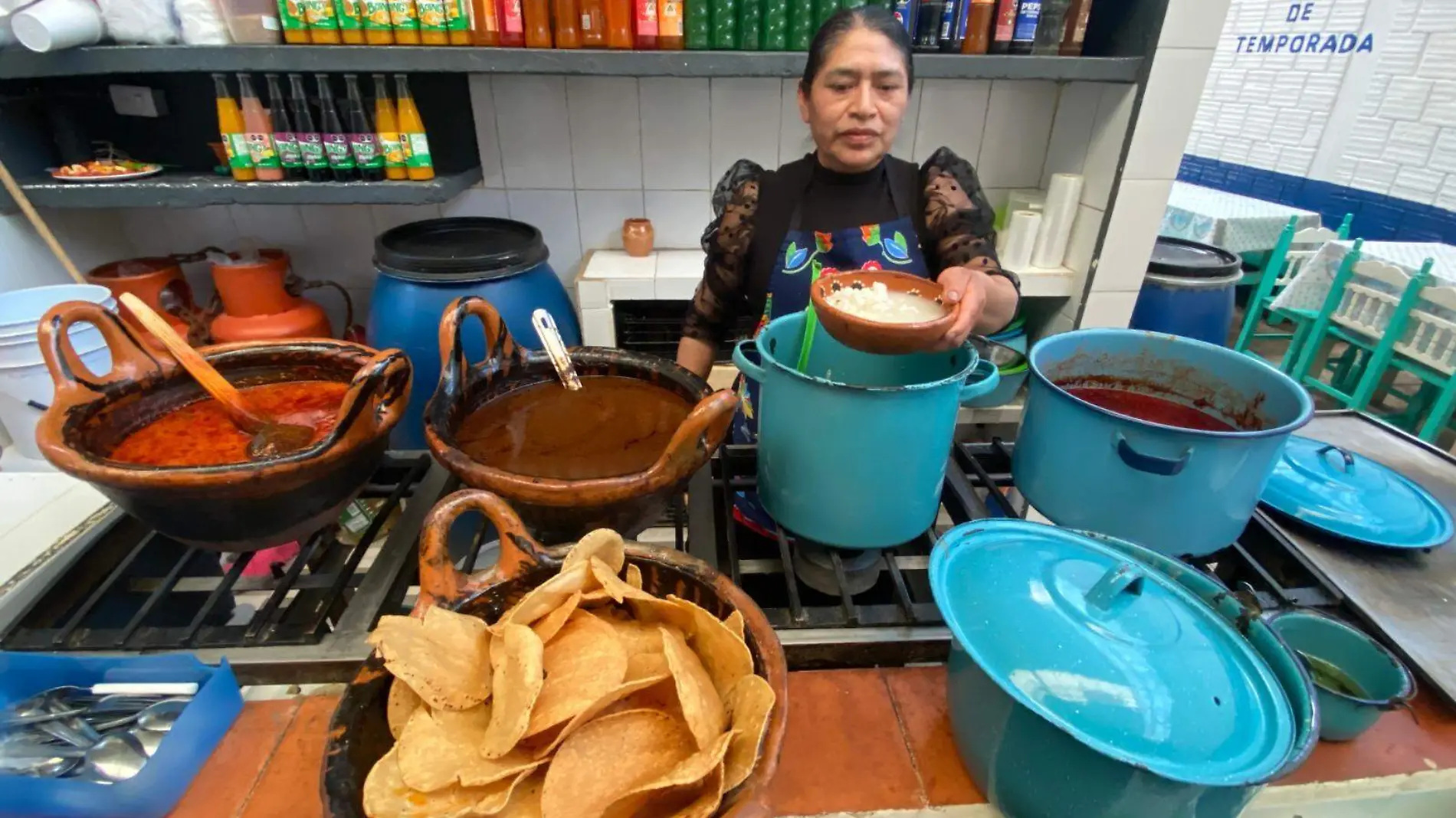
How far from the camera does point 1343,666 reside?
0.80m

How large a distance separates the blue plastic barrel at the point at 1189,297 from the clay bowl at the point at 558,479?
6.98ft

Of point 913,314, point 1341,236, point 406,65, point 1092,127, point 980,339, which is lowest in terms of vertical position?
point 1341,236

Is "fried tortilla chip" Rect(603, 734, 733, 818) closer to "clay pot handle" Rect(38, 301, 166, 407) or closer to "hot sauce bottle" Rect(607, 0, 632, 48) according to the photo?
"clay pot handle" Rect(38, 301, 166, 407)

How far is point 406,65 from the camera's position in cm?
182

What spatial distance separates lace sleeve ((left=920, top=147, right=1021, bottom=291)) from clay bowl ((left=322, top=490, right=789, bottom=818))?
0.92m

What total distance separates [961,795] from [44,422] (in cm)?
113

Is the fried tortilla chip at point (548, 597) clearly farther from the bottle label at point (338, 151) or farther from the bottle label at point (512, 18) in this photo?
the bottle label at point (338, 151)

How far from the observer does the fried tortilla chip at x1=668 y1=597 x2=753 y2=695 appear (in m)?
0.57

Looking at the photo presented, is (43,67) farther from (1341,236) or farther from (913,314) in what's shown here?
(1341,236)

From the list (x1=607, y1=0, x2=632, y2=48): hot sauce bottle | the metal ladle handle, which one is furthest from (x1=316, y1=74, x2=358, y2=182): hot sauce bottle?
the metal ladle handle

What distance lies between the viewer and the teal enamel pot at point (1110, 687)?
52 centimetres

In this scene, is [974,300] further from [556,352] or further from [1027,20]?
[1027,20]

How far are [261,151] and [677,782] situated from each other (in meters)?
2.28

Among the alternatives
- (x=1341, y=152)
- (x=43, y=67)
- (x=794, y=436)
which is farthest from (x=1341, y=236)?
(x=43, y=67)
